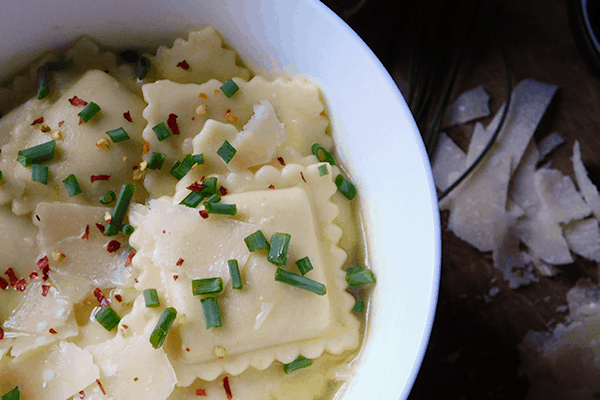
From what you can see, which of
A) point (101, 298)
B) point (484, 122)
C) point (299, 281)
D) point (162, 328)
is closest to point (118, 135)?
point (101, 298)

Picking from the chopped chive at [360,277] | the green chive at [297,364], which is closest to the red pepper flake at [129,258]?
the green chive at [297,364]

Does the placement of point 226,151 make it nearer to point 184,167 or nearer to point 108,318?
point 184,167

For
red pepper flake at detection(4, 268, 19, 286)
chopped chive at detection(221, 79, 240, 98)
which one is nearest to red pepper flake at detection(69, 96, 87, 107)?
chopped chive at detection(221, 79, 240, 98)

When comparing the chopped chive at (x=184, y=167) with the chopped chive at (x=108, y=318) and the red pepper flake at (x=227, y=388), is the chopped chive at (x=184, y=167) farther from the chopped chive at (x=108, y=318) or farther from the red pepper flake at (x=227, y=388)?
the red pepper flake at (x=227, y=388)

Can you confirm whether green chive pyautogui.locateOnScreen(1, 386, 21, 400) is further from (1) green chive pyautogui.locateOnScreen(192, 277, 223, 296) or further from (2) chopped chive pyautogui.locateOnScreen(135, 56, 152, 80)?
A: (2) chopped chive pyautogui.locateOnScreen(135, 56, 152, 80)

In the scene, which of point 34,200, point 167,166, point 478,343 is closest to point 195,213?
point 167,166

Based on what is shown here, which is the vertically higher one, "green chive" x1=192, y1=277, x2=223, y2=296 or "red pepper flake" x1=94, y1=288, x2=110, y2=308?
"green chive" x1=192, y1=277, x2=223, y2=296
